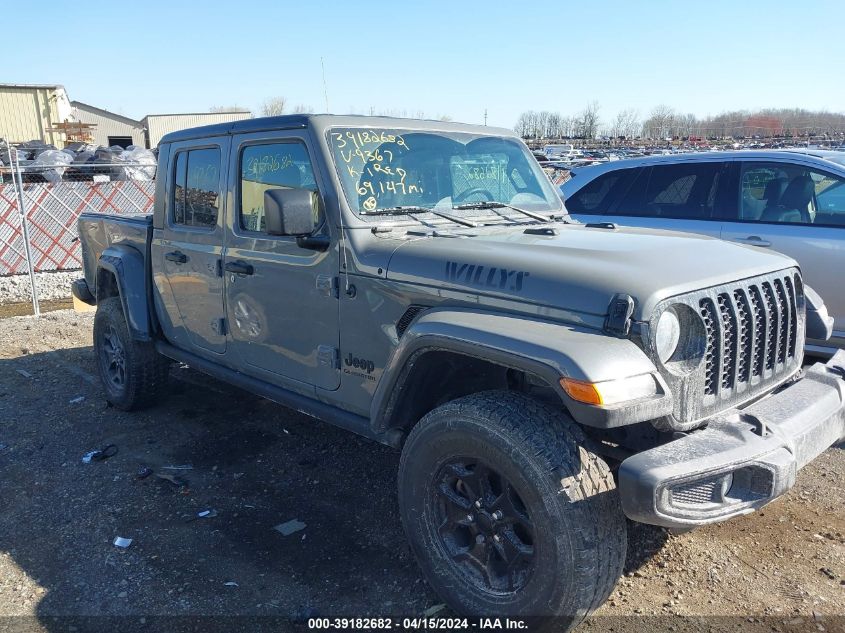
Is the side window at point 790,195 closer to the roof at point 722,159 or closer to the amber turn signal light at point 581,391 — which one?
the roof at point 722,159

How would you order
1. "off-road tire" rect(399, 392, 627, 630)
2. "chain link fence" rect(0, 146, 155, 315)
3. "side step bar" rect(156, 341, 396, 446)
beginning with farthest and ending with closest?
"chain link fence" rect(0, 146, 155, 315) → "side step bar" rect(156, 341, 396, 446) → "off-road tire" rect(399, 392, 627, 630)

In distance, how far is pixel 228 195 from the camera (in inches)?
159

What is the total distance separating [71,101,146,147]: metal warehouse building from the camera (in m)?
44.8

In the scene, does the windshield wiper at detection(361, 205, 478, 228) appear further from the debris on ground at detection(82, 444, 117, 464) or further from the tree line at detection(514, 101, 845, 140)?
the tree line at detection(514, 101, 845, 140)

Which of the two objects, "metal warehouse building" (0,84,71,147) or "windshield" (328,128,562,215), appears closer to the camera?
"windshield" (328,128,562,215)

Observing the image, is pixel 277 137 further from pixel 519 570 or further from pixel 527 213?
pixel 519 570

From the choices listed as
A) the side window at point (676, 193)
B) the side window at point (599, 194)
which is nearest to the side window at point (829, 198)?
the side window at point (676, 193)

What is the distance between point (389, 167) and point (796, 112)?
227ft

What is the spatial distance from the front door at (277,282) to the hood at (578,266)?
0.54 m

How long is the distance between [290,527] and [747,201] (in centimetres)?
454

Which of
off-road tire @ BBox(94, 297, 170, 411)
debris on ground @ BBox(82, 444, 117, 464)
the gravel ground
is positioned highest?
off-road tire @ BBox(94, 297, 170, 411)

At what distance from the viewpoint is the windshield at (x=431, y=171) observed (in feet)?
11.3

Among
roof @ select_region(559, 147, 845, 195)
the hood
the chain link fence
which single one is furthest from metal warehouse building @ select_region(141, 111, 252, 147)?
the hood

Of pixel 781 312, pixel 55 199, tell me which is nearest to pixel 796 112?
pixel 55 199
